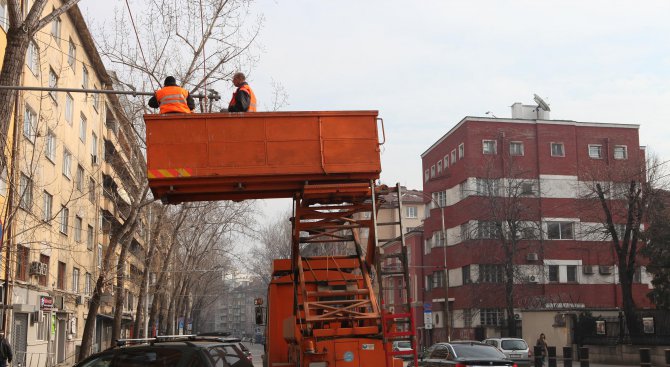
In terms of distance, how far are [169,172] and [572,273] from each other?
48347mm

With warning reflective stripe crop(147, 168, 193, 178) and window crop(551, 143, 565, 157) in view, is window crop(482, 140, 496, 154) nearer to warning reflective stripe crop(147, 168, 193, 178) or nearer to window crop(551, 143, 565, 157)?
window crop(551, 143, 565, 157)

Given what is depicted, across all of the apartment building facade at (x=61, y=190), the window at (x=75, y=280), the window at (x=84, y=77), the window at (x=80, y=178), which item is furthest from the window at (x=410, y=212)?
the window at (x=75, y=280)

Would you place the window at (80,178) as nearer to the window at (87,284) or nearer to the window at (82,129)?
the window at (82,129)

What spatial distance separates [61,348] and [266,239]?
3888 cm

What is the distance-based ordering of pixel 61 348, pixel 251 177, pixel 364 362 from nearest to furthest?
1. pixel 364 362
2. pixel 251 177
3. pixel 61 348

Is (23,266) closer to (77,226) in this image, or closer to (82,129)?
(77,226)

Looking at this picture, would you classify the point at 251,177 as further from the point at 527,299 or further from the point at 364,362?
the point at 527,299

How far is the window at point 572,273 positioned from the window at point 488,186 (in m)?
8.46

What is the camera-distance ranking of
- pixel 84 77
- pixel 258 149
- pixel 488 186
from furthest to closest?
pixel 488 186, pixel 84 77, pixel 258 149

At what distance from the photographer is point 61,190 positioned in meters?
34.4

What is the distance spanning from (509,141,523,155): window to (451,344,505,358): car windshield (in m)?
40.7

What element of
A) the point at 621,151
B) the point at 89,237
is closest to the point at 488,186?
the point at 621,151

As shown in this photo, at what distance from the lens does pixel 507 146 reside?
5659 centimetres

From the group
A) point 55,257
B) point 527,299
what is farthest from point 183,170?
point 527,299
